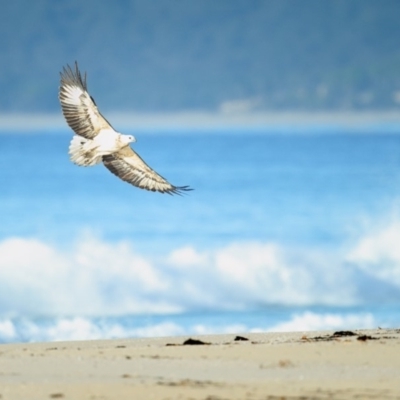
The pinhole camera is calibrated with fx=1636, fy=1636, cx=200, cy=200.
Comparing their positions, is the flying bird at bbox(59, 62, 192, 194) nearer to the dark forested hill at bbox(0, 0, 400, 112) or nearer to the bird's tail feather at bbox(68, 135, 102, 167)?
the bird's tail feather at bbox(68, 135, 102, 167)

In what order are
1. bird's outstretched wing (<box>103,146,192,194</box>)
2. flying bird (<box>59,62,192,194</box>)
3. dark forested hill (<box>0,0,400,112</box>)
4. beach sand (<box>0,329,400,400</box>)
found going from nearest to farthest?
beach sand (<box>0,329,400,400</box>)
flying bird (<box>59,62,192,194</box>)
bird's outstretched wing (<box>103,146,192,194</box>)
dark forested hill (<box>0,0,400,112</box>)

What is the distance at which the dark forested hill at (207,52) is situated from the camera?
140m

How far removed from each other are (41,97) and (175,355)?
414 ft

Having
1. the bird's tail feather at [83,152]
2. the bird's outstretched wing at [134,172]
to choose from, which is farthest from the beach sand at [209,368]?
the bird's outstretched wing at [134,172]

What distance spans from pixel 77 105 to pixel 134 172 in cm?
95

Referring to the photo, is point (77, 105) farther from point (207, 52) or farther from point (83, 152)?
point (207, 52)

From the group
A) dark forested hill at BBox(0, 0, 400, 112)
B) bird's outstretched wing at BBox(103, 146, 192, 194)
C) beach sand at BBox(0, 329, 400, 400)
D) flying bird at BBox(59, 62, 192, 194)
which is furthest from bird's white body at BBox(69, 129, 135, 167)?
dark forested hill at BBox(0, 0, 400, 112)

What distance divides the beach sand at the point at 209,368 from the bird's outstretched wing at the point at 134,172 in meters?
3.55

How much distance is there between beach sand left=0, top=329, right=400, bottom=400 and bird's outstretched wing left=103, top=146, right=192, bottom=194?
355 centimetres

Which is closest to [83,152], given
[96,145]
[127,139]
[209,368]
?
[96,145]

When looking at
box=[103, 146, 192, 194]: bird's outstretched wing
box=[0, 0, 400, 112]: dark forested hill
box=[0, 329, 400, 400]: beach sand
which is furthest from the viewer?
box=[0, 0, 400, 112]: dark forested hill

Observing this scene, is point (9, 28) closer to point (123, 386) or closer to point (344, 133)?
point (344, 133)

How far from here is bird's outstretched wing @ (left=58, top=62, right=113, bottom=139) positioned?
1341cm

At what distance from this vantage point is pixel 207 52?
158875 millimetres
